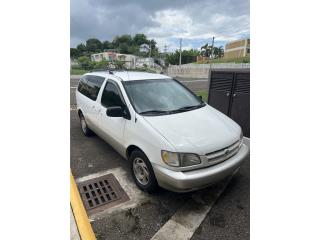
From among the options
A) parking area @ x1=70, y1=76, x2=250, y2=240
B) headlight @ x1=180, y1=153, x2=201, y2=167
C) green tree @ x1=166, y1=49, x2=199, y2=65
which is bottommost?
parking area @ x1=70, y1=76, x2=250, y2=240

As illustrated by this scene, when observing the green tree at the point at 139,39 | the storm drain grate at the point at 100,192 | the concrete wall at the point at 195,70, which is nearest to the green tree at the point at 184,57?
the concrete wall at the point at 195,70

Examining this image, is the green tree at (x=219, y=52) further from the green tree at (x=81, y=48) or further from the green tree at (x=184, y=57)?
the green tree at (x=81, y=48)

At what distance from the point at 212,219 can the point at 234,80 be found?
121 inches

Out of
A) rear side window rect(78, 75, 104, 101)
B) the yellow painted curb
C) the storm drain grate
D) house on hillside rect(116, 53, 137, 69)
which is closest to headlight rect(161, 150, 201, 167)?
the storm drain grate

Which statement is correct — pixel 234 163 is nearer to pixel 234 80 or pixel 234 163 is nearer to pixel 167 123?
pixel 167 123

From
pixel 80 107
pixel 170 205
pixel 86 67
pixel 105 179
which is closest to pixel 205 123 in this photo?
pixel 170 205

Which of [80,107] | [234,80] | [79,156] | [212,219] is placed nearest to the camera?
[212,219]

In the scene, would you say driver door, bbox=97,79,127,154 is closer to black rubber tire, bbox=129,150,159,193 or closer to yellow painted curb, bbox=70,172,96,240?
black rubber tire, bbox=129,150,159,193

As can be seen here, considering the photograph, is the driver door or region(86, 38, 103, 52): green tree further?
region(86, 38, 103, 52): green tree

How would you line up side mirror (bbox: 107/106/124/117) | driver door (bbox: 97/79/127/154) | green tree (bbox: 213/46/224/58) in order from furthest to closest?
1. green tree (bbox: 213/46/224/58)
2. driver door (bbox: 97/79/127/154)
3. side mirror (bbox: 107/106/124/117)

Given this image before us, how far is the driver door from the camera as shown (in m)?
3.15

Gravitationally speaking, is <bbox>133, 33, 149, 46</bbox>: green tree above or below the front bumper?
above

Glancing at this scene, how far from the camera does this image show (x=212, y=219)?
2.48m

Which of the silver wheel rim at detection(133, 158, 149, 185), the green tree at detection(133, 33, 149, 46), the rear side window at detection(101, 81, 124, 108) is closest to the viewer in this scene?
the silver wheel rim at detection(133, 158, 149, 185)
